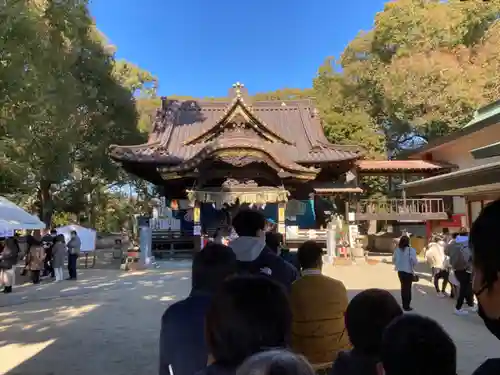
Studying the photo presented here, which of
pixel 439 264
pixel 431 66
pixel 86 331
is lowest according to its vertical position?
pixel 86 331

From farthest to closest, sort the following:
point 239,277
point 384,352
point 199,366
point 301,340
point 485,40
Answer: point 485,40
point 301,340
point 199,366
point 239,277
point 384,352

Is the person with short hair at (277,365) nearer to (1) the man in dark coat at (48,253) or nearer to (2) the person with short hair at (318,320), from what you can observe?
(2) the person with short hair at (318,320)

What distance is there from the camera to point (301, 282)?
3.13m

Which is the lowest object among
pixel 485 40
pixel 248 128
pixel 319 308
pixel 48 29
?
pixel 319 308

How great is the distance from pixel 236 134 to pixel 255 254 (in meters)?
15.4

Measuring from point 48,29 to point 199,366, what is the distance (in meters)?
6.66

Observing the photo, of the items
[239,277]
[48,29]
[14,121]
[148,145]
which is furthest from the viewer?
[148,145]

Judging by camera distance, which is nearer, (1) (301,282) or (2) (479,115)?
(1) (301,282)

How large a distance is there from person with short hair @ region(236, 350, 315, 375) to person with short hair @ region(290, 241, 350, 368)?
1.77 meters

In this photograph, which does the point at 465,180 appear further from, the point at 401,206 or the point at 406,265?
the point at 401,206

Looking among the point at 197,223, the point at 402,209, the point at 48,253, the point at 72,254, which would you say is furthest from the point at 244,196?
the point at 402,209

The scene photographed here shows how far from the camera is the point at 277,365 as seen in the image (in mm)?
1243

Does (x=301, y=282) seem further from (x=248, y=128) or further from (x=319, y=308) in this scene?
(x=248, y=128)

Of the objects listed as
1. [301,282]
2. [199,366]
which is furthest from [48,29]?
[199,366]
